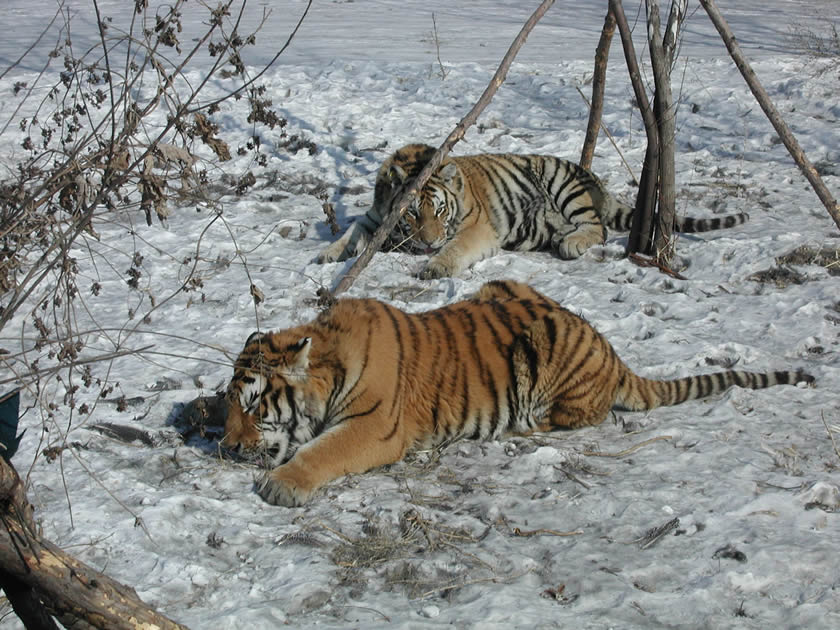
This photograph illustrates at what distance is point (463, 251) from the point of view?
6.70 m

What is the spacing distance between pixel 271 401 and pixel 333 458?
41 cm

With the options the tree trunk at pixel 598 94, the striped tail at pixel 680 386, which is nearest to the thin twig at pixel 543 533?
the striped tail at pixel 680 386

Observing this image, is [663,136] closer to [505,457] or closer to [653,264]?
[653,264]

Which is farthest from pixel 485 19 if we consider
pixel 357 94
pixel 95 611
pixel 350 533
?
pixel 95 611

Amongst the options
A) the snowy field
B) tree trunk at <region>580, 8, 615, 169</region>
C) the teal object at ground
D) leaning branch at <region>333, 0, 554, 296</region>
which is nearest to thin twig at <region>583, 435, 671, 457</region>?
the snowy field

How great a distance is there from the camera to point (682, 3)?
601 cm

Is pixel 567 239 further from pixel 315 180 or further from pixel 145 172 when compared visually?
pixel 145 172

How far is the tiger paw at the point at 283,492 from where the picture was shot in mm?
3736

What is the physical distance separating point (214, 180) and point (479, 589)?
569cm

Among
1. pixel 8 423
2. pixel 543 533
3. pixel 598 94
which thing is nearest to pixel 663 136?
pixel 598 94

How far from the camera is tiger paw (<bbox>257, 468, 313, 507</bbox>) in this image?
374cm

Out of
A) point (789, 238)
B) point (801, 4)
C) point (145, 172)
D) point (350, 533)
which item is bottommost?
point (350, 533)

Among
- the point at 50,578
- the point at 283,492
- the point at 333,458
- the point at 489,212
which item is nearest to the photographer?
the point at 50,578

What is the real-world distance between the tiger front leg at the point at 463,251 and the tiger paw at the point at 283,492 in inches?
113
